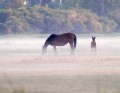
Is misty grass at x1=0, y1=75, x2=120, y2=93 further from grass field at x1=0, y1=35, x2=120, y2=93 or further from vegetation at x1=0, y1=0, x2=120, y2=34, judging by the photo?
vegetation at x1=0, y1=0, x2=120, y2=34

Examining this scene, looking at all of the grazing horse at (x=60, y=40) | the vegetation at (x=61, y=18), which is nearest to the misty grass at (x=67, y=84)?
the grazing horse at (x=60, y=40)

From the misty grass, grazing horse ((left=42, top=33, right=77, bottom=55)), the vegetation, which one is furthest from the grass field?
the vegetation

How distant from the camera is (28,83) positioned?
54.7 ft

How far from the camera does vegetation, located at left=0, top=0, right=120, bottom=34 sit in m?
63.9

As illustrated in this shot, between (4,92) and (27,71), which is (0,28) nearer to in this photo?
(27,71)

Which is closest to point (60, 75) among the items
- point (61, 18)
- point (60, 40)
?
point (60, 40)

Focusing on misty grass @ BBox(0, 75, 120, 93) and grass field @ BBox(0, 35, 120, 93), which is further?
grass field @ BBox(0, 35, 120, 93)

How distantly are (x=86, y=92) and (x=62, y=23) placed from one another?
5179cm

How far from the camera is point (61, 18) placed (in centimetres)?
6738

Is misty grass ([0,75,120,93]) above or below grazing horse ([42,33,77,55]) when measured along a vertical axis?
below

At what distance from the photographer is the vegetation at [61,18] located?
2516 inches

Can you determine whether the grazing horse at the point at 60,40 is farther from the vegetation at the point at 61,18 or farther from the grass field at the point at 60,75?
the vegetation at the point at 61,18

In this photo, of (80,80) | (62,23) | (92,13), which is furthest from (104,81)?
(92,13)

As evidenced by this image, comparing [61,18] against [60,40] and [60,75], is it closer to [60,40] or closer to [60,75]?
[60,40]
